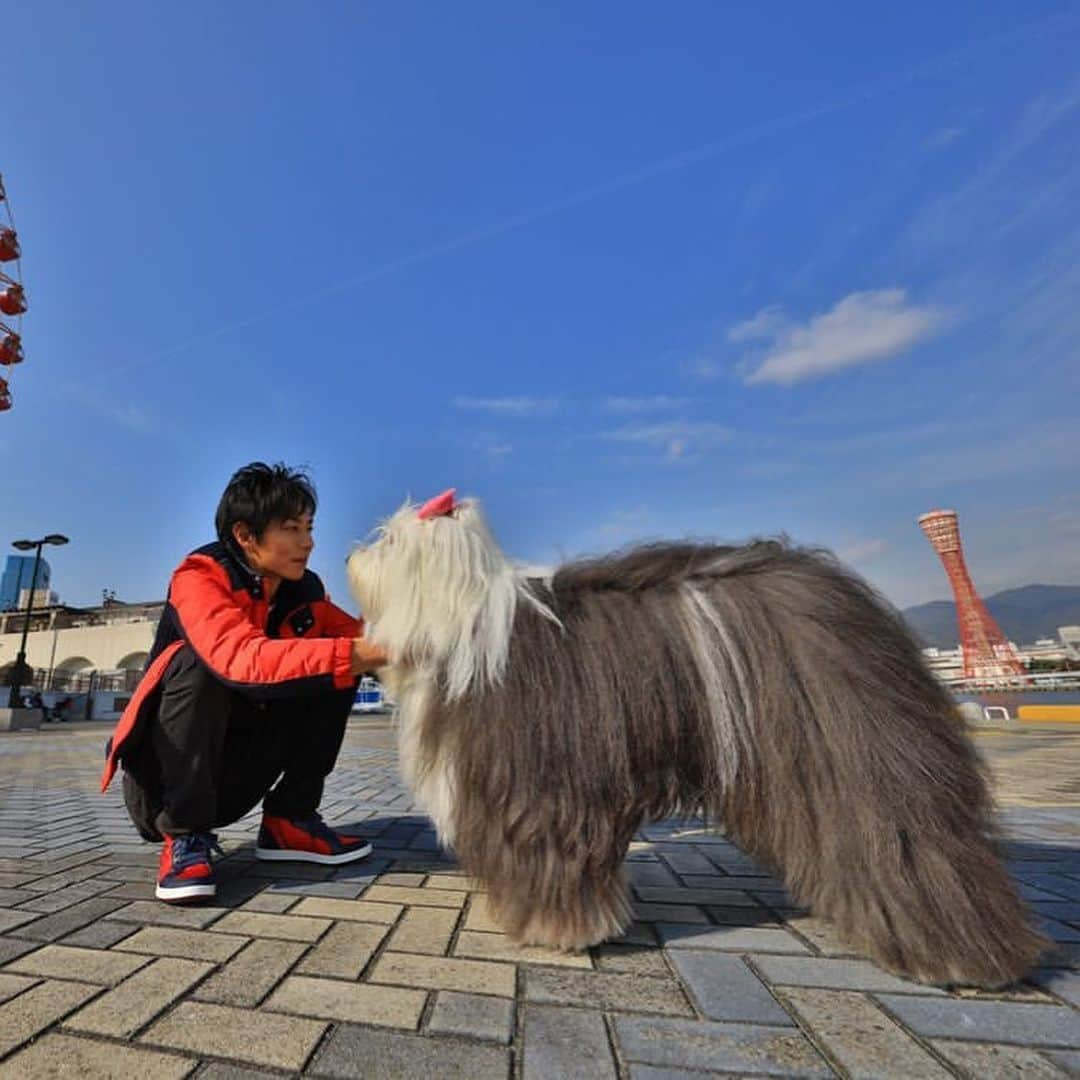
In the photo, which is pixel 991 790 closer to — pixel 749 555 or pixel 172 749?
pixel 749 555

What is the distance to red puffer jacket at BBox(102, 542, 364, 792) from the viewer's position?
7.61 feet

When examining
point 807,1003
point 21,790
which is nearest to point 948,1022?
point 807,1003

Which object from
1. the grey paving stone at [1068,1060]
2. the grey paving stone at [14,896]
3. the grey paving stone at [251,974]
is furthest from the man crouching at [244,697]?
the grey paving stone at [1068,1060]

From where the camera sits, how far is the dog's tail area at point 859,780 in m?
1.72

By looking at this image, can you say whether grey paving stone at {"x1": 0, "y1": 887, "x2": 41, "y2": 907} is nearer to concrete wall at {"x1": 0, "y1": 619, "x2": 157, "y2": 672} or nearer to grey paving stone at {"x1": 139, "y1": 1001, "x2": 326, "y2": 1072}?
grey paving stone at {"x1": 139, "y1": 1001, "x2": 326, "y2": 1072}

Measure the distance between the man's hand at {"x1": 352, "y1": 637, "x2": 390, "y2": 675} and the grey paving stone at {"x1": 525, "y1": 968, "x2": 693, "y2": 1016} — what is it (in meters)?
0.98

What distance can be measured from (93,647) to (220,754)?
5515 centimetres

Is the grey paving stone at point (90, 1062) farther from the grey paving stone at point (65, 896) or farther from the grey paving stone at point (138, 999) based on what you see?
the grey paving stone at point (65, 896)

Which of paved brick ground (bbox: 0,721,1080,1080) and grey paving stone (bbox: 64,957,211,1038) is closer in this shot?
paved brick ground (bbox: 0,721,1080,1080)

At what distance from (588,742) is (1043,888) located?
214 centimetres

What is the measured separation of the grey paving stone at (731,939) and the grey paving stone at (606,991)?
0.31 metres

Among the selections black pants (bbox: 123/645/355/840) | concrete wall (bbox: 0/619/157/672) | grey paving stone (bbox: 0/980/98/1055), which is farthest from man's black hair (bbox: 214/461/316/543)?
concrete wall (bbox: 0/619/157/672)

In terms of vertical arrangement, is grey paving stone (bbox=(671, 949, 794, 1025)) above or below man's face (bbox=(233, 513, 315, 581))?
below

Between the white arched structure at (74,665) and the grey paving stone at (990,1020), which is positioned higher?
the white arched structure at (74,665)
